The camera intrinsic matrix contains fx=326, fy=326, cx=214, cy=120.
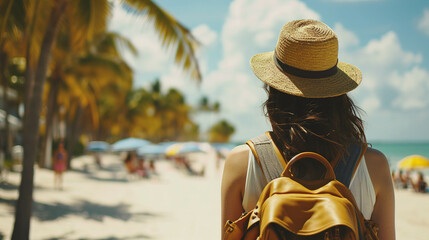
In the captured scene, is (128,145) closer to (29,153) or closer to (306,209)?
(29,153)

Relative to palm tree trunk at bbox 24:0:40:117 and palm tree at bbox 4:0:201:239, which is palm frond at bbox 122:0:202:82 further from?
palm tree trunk at bbox 24:0:40:117

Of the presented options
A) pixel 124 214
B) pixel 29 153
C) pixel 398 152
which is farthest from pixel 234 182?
pixel 398 152

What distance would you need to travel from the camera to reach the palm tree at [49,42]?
537 cm

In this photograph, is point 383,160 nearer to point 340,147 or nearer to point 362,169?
point 362,169

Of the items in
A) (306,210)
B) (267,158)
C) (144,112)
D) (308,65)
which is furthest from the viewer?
(144,112)

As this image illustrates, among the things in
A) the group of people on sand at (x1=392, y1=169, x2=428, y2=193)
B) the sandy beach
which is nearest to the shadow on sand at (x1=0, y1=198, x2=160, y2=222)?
the sandy beach

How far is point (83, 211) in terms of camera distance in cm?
927

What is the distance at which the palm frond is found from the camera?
20.0 feet

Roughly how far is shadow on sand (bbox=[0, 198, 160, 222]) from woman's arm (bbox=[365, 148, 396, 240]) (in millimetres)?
8160

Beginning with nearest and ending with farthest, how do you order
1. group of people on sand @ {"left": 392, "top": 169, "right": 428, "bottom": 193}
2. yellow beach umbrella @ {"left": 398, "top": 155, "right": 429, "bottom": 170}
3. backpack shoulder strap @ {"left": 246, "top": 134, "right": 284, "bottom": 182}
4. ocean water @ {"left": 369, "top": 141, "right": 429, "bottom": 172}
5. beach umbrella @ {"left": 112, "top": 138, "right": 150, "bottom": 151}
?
1. backpack shoulder strap @ {"left": 246, "top": 134, "right": 284, "bottom": 182}
2. group of people on sand @ {"left": 392, "top": 169, "right": 428, "bottom": 193}
3. yellow beach umbrella @ {"left": 398, "top": 155, "right": 429, "bottom": 170}
4. beach umbrella @ {"left": 112, "top": 138, "right": 150, "bottom": 151}
5. ocean water @ {"left": 369, "top": 141, "right": 429, "bottom": 172}

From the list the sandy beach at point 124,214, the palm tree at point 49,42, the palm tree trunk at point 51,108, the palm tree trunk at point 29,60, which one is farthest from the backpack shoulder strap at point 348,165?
the palm tree trunk at point 51,108

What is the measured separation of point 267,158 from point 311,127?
23 centimetres

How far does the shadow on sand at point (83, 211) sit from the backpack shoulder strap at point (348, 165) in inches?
324

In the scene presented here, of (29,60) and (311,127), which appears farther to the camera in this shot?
(29,60)
